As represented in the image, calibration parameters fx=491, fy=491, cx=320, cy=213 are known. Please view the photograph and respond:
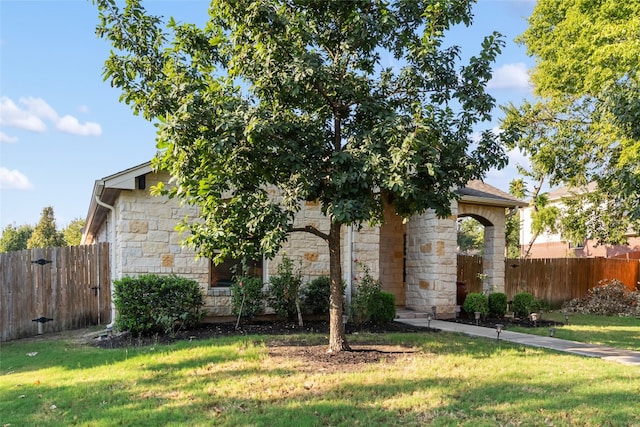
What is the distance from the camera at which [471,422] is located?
181 inches

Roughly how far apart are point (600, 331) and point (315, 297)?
6.34 meters

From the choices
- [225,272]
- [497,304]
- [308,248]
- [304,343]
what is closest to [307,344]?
[304,343]

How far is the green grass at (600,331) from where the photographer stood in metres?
9.37

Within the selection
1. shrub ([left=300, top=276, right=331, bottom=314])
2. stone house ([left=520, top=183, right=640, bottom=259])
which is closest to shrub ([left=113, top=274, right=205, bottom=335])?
shrub ([left=300, top=276, right=331, bottom=314])

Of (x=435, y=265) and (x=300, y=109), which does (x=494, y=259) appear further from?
(x=300, y=109)

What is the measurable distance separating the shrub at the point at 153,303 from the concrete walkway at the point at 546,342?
190 inches

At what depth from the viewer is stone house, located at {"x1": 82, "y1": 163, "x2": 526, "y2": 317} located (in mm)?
9789

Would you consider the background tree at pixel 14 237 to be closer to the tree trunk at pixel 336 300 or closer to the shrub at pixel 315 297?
the shrub at pixel 315 297

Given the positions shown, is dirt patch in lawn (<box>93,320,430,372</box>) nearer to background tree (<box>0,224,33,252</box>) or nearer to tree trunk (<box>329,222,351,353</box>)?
tree trunk (<box>329,222,351,353</box>)

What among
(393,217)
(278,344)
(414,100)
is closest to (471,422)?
(278,344)

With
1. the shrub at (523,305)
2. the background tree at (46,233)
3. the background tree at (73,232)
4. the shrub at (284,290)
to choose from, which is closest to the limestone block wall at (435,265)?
the shrub at (523,305)

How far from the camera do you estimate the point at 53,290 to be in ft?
34.7

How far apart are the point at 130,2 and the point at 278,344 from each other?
553cm

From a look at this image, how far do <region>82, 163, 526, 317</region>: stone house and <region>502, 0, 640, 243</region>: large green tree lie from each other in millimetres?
3337
